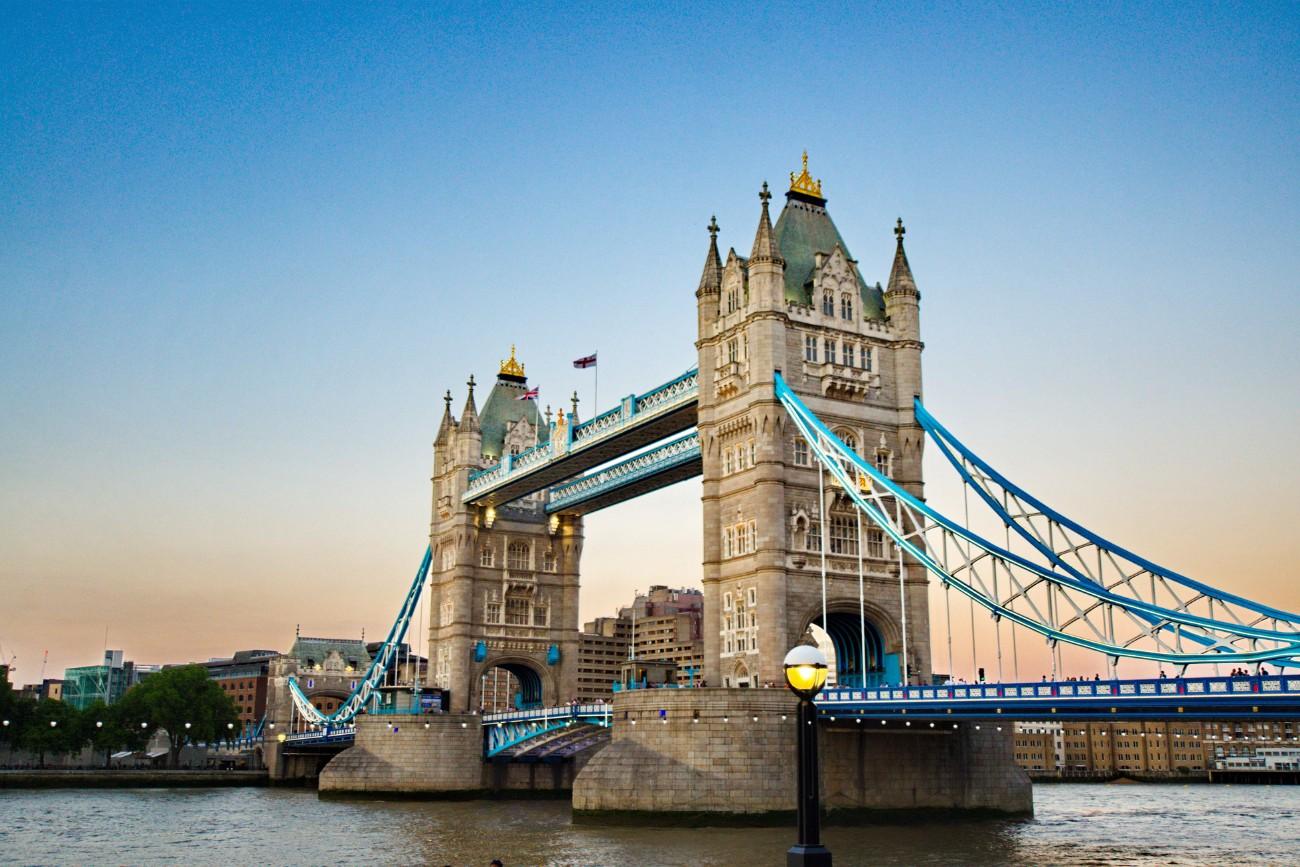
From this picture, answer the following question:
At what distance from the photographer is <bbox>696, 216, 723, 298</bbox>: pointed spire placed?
59.7m

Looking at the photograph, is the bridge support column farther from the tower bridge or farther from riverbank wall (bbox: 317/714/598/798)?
riverbank wall (bbox: 317/714/598/798)

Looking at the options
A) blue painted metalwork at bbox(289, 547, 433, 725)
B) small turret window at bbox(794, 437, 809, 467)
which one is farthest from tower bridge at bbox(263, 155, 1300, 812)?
blue painted metalwork at bbox(289, 547, 433, 725)

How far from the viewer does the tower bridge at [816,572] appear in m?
43.4

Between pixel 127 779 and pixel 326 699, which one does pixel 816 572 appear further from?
pixel 326 699

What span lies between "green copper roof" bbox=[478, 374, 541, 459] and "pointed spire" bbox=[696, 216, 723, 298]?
29117 millimetres

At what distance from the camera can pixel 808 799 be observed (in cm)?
1517

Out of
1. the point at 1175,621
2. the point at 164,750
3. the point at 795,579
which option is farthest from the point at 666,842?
the point at 164,750

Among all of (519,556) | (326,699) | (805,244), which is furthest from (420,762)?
(326,699)

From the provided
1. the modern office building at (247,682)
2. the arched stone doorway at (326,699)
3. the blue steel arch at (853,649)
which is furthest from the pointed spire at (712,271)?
the modern office building at (247,682)

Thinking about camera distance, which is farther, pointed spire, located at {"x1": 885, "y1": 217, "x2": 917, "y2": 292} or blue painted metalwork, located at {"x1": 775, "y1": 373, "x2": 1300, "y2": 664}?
pointed spire, located at {"x1": 885, "y1": 217, "x2": 917, "y2": 292}

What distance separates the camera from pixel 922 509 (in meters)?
48.9

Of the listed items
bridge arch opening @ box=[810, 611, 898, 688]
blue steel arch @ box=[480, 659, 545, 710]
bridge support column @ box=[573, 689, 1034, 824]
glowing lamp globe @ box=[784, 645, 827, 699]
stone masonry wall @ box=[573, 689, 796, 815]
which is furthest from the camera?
blue steel arch @ box=[480, 659, 545, 710]

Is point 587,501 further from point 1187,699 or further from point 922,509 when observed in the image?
point 1187,699

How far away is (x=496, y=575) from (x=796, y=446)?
33565 mm
